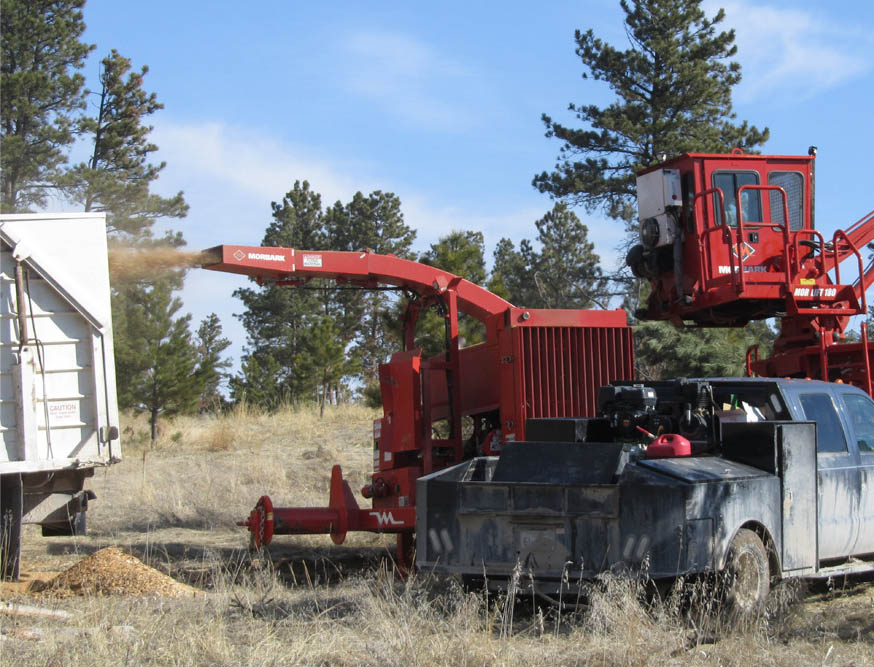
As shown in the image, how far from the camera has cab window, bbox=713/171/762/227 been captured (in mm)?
11836

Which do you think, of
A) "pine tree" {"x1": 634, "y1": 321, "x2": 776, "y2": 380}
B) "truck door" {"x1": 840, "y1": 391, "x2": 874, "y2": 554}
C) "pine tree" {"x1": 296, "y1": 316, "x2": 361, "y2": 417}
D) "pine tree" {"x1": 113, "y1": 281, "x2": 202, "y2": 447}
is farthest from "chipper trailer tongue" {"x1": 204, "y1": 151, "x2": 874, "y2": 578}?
"pine tree" {"x1": 296, "y1": 316, "x2": 361, "y2": 417}

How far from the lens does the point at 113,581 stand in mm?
9180

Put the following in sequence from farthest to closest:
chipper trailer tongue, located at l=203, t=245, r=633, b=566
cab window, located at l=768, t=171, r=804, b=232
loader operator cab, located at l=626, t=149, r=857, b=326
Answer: cab window, located at l=768, t=171, r=804, b=232 < loader operator cab, located at l=626, t=149, r=857, b=326 < chipper trailer tongue, located at l=203, t=245, r=633, b=566

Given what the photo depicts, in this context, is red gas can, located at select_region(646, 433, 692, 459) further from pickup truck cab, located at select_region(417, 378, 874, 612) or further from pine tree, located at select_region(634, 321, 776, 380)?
pine tree, located at select_region(634, 321, 776, 380)

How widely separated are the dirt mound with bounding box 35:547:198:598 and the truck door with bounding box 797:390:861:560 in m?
5.10

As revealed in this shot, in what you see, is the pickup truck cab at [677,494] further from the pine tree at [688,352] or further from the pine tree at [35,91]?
→ the pine tree at [35,91]

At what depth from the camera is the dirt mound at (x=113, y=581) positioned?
9.05 m

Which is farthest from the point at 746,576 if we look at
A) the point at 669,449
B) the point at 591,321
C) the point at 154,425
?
the point at 154,425

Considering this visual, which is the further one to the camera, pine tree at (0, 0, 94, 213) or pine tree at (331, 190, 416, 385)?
pine tree at (331, 190, 416, 385)

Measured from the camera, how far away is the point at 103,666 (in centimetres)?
578

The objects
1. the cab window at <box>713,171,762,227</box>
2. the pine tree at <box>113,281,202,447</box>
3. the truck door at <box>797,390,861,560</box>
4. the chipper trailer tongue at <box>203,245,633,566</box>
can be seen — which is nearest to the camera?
the truck door at <box>797,390,861,560</box>

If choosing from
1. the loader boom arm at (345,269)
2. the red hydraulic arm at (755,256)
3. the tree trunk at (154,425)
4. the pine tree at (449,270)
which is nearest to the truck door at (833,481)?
the red hydraulic arm at (755,256)

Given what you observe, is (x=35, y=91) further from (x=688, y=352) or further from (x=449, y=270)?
(x=688, y=352)

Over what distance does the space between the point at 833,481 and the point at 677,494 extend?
203cm
